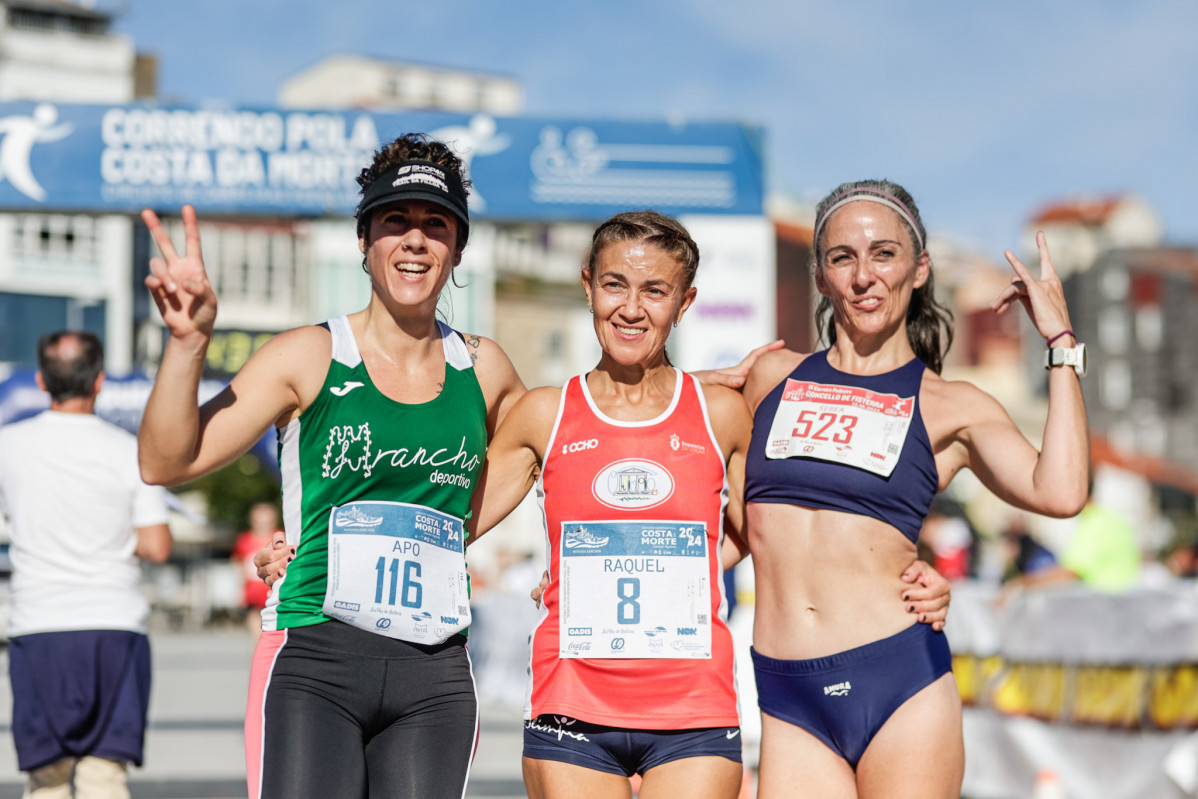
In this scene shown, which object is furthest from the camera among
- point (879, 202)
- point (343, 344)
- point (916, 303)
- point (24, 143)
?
point (24, 143)

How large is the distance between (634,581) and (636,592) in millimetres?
26

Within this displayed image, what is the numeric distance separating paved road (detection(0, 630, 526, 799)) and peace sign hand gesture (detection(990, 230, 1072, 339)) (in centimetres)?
467

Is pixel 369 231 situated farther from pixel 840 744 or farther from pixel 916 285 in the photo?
pixel 840 744

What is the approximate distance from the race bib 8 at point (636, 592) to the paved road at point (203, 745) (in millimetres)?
3914

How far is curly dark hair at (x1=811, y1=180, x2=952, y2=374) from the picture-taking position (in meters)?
3.51

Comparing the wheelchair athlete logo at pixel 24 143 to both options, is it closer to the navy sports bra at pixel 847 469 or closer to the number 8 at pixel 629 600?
the navy sports bra at pixel 847 469

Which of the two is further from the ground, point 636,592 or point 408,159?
point 408,159

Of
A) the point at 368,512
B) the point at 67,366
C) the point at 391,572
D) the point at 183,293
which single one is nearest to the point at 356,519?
the point at 368,512

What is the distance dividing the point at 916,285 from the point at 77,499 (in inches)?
121

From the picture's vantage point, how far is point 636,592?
313cm

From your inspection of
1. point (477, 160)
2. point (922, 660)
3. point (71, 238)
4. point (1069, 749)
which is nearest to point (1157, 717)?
point (1069, 749)

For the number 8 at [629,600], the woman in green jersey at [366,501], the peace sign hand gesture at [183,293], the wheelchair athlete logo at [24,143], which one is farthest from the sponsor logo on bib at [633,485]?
the wheelchair athlete logo at [24,143]

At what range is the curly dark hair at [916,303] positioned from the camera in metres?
3.51

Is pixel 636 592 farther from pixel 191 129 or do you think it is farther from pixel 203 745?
pixel 191 129
